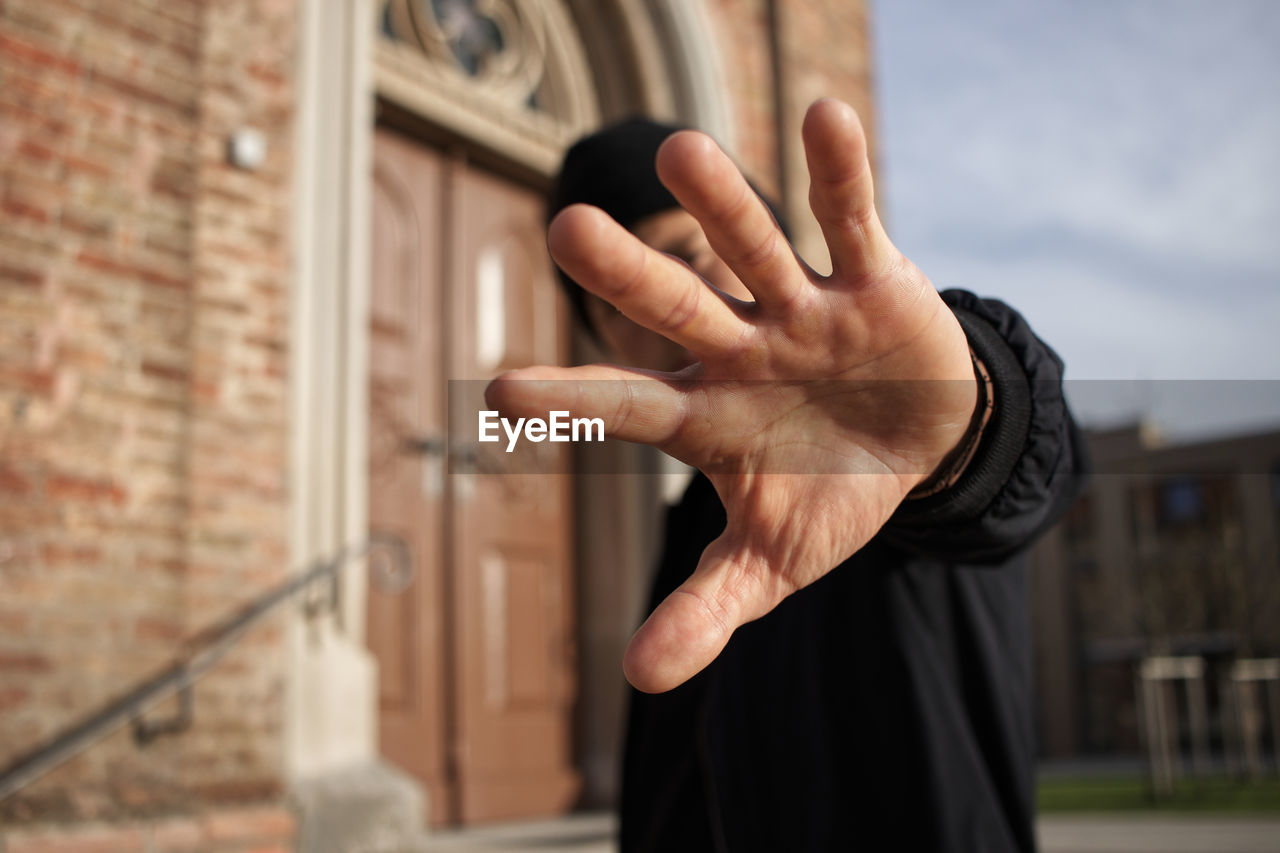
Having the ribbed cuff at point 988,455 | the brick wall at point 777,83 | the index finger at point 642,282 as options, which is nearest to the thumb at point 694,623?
the index finger at point 642,282

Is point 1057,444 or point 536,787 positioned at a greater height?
point 1057,444

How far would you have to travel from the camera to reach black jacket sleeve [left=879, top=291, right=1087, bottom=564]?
977 mm

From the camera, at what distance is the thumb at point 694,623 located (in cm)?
68

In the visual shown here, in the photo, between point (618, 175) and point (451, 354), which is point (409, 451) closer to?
point (451, 354)

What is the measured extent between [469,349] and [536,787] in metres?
2.08

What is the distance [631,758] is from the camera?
1649mm

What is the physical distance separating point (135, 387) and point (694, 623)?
9.76 feet

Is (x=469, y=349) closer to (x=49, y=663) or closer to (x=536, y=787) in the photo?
(x=536, y=787)

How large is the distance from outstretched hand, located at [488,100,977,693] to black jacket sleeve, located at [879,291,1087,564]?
5.5 inches

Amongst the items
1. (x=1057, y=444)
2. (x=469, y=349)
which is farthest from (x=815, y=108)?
(x=469, y=349)

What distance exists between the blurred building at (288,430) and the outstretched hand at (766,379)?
9.15 feet

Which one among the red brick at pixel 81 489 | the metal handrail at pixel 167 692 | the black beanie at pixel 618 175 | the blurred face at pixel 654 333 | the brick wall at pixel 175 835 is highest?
the black beanie at pixel 618 175

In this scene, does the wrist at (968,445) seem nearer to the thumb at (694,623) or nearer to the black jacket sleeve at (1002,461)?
the black jacket sleeve at (1002,461)

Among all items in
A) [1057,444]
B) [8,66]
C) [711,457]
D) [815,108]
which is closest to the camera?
[815,108]
